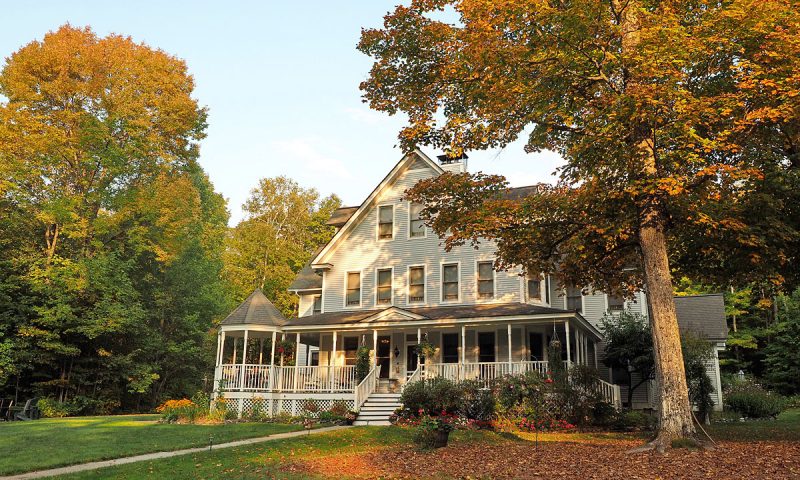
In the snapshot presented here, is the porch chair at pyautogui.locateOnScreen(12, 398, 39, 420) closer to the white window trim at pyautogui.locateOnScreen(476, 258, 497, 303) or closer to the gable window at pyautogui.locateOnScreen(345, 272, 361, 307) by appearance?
the gable window at pyautogui.locateOnScreen(345, 272, 361, 307)

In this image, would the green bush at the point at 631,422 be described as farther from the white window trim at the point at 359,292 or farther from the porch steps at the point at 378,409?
the white window trim at the point at 359,292

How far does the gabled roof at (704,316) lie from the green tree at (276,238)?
27013 mm

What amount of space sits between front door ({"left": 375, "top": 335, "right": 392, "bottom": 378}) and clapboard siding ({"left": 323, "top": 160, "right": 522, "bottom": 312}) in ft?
5.14

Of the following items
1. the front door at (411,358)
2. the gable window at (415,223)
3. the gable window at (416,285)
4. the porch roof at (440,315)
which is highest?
the gable window at (415,223)

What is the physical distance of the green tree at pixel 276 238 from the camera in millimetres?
45812

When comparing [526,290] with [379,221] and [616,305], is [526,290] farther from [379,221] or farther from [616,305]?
[379,221]

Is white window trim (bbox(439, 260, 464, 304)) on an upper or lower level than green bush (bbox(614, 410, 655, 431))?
upper

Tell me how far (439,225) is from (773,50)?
774 centimetres

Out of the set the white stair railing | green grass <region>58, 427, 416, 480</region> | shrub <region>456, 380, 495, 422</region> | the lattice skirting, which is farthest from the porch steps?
green grass <region>58, 427, 416, 480</region>

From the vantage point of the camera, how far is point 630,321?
23.6 metres

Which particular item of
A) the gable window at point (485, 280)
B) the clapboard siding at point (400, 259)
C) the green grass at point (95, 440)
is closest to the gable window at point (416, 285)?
the clapboard siding at point (400, 259)

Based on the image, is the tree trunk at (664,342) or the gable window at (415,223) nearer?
the tree trunk at (664,342)

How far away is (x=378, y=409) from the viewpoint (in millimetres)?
21047

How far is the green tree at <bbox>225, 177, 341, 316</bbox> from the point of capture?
150ft
